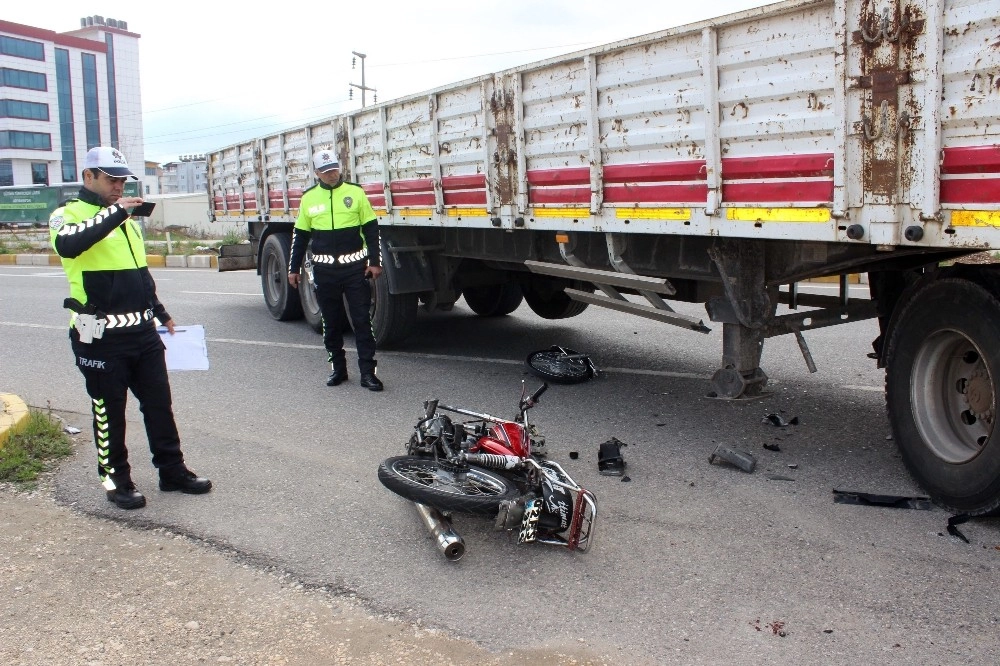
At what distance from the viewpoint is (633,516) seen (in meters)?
4.16

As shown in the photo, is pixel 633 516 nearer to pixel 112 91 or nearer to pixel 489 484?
pixel 489 484

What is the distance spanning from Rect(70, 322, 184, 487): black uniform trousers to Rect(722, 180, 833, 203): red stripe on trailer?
304cm

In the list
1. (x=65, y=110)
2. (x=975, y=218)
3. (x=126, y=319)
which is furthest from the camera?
(x=65, y=110)

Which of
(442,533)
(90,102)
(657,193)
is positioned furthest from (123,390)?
(90,102)

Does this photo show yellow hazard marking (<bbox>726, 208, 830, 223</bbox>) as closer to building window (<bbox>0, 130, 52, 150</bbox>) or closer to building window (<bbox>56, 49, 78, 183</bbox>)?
building window (<bbox>0, 130, 52, 150</bbox>)

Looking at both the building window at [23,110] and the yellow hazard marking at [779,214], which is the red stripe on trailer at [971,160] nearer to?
the yellow hazard marking at [779,214]

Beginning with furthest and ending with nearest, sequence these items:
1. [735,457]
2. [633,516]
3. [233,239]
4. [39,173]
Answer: [39,173] → [233,239] → [735,457] → [633,516]

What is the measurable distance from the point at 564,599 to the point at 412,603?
22.4 inches

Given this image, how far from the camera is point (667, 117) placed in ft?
16.1

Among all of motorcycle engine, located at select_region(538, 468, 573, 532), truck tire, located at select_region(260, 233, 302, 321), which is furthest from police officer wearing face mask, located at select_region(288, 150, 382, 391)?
motorcycle engine, located at select_region(538, 468, 573, 532)

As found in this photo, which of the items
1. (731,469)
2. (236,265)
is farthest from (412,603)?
(236,265)

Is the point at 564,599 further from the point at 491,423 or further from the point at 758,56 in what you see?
the point at 758,56

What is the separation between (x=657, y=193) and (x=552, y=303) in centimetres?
399

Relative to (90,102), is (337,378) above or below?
below
